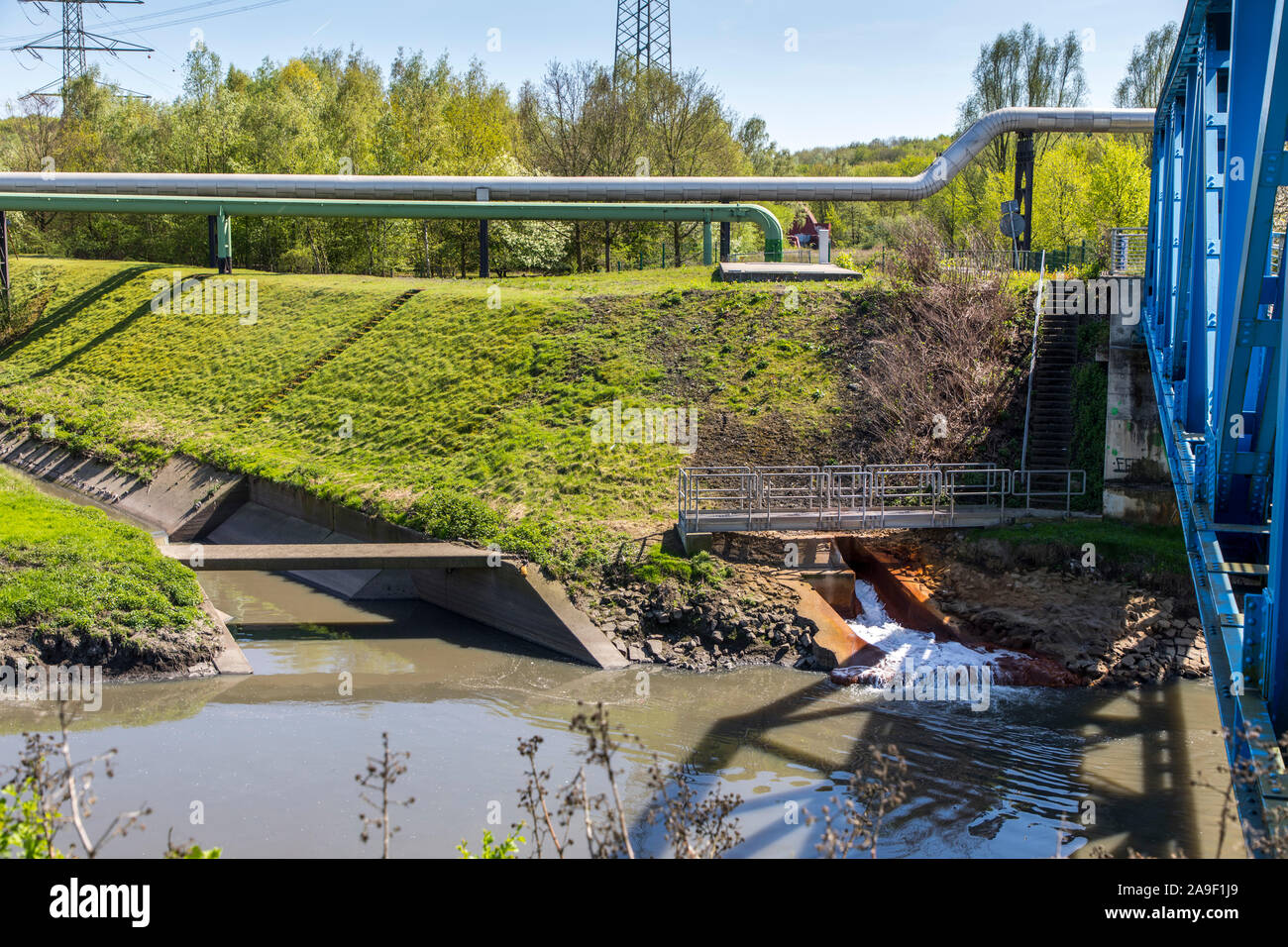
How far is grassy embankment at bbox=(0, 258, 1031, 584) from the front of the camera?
2322 centimetres

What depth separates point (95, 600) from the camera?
59.2 feet

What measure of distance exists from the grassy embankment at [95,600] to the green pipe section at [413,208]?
17773 mm

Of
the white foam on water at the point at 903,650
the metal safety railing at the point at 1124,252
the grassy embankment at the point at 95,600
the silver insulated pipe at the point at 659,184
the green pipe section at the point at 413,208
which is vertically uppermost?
the silver insulated pipe at the point at 659,184

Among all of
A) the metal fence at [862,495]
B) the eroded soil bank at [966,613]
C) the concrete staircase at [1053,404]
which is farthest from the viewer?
the concrete staircase at [1053,404]

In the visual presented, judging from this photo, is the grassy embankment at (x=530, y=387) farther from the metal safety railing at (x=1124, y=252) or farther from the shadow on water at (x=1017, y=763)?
the shadow on water at (x=1017, y=763)

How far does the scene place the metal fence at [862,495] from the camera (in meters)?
20.1

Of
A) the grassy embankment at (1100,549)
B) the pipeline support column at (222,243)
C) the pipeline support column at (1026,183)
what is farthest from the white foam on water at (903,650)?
the pipeline support column at (222,243)

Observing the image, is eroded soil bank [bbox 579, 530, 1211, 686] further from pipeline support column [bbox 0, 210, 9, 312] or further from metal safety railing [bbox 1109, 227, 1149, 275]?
pipeline support column [bbox 0, 210, 9, 312]

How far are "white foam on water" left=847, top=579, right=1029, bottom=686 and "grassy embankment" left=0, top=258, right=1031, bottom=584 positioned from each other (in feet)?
15.2

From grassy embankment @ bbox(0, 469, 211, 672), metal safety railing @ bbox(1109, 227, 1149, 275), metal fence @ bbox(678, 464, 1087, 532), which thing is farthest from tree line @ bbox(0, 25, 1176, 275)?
grassy embankment @ bbox(0, 469, 211, 672)

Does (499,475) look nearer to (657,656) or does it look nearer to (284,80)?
(657,656)

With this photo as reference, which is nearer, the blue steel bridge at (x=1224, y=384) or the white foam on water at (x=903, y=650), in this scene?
the blue steel bridge at (x=1224, y=384)

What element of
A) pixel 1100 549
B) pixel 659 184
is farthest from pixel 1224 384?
pixel 659 184

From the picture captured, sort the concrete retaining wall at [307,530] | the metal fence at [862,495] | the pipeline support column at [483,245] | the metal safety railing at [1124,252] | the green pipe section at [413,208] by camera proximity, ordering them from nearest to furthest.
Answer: the concrete retaining wall at [307,530] → the metal fence at [862,495] → the metal safety railing at [1124,252] → the green pipe section at [413,208] → the pipeline support column at [483,245]
